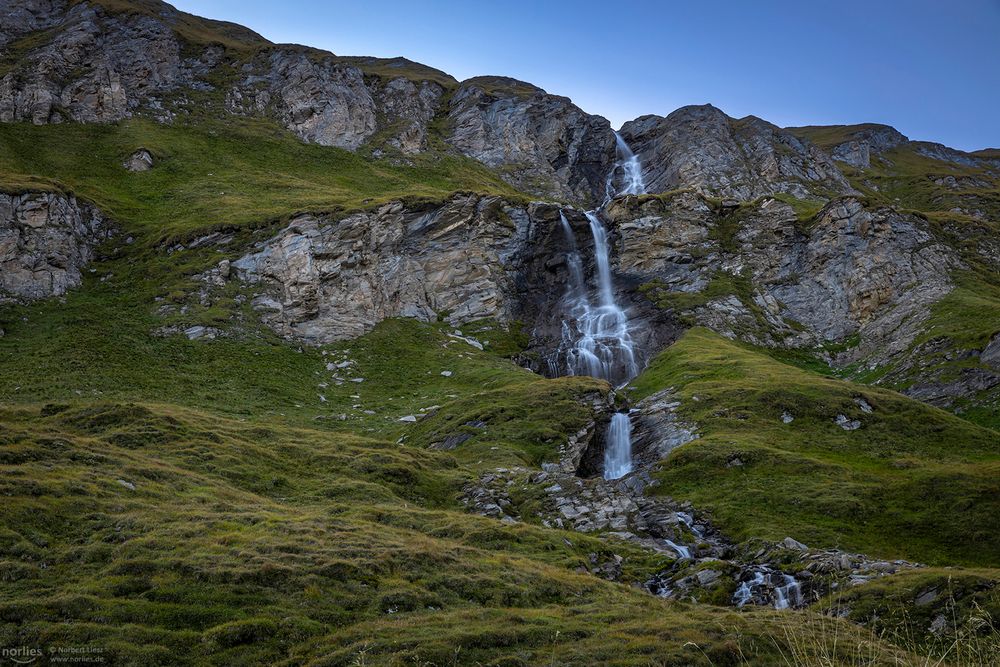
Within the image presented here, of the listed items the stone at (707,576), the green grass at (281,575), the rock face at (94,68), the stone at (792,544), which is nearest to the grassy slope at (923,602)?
the green grass at (281,575)

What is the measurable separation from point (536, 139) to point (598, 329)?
2548 inches

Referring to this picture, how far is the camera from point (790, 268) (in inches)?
3150

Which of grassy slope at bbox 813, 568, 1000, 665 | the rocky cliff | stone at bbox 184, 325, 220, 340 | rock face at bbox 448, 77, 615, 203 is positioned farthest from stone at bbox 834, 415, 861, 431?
rock face at bbox 448, 77, 615, 203

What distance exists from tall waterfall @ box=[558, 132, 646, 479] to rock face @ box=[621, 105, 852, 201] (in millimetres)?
34264

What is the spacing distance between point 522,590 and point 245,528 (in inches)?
378

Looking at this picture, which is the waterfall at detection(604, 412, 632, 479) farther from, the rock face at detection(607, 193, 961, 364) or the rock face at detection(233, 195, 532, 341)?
the rock face at detection(233, 195, 532, 341)

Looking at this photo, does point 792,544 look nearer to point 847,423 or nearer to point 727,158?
point 847,423

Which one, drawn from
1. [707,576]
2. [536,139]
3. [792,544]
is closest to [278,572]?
[707,576]

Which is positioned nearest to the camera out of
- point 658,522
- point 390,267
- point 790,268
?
point 658,522

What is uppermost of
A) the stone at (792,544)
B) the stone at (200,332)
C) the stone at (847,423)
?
the stone at (847,423)

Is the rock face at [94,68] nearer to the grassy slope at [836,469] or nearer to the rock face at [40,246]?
the rock face at [40,246]

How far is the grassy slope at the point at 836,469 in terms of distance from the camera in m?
28.0

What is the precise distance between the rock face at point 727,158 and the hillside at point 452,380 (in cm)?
80

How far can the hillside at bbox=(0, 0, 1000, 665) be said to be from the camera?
1641 centimetres
